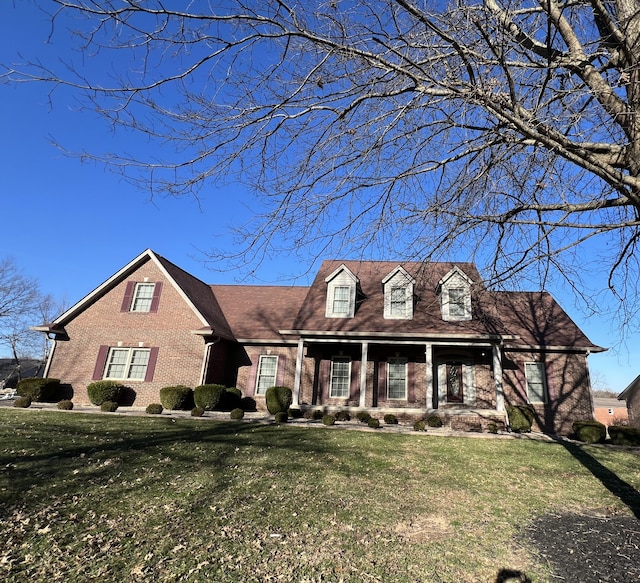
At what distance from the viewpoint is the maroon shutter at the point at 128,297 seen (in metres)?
18.6

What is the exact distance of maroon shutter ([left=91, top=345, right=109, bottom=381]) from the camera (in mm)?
17469

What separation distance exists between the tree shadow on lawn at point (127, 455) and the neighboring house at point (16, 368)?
47488mm

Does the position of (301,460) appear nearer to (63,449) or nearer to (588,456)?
(63,449)

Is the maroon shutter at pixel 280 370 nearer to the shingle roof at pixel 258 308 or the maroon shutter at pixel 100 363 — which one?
the shingle roof at pixel 258 308

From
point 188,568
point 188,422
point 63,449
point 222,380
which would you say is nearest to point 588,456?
point 188,568

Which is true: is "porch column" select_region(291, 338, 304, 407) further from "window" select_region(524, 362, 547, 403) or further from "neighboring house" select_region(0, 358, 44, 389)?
"neighboring house" select_region(0, 358, 44, 389)

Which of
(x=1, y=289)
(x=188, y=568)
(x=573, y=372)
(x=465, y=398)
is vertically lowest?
(x=188, y=568)

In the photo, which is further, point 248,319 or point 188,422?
point 248,319

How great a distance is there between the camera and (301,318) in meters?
17.7

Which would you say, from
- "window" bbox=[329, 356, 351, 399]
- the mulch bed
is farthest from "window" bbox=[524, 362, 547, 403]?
the mulch bed

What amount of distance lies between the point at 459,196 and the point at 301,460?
244 inches

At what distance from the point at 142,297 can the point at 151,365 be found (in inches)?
142

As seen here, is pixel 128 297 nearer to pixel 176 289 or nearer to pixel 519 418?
pixel 176 289

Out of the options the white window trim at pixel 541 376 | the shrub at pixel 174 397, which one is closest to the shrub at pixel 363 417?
the shrub at pixel 174 397
